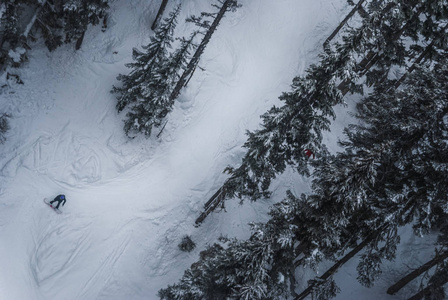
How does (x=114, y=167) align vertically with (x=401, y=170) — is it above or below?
above

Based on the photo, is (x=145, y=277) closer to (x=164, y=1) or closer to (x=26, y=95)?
(x=26, y=95)

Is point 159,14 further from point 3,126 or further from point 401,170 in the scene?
point 401,170

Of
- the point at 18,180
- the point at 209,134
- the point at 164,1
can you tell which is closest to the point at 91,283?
the point at 18,180

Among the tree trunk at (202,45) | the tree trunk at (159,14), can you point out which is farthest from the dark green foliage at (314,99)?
the tree trunk at (159,14)

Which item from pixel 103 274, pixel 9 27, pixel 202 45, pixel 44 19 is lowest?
pixel 103 274

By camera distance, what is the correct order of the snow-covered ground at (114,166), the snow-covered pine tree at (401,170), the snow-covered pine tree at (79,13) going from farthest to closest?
the snow-covered pine tree at (79,13) → the snow-covered ground at (114,166) → the snow-covered pine tree at (401,170)

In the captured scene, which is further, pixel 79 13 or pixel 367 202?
pixel 79 13

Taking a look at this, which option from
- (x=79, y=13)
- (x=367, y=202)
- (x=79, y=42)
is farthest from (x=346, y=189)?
(x=79, y=42)

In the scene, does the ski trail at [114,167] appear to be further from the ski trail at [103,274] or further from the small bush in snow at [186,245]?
the small bush in snow at [186,245]
